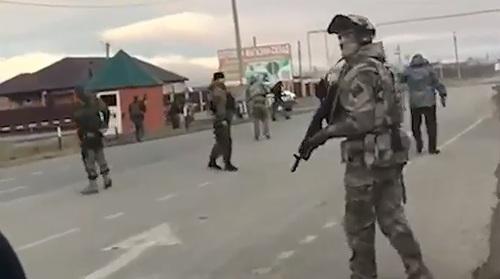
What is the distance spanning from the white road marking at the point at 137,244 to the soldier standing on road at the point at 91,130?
15.6ft

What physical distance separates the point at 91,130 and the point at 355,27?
33.1 ft

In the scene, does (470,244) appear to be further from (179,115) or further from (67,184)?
(179,115)

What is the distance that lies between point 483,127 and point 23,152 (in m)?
17.8

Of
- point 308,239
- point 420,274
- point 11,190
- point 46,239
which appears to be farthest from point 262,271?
point 11,190

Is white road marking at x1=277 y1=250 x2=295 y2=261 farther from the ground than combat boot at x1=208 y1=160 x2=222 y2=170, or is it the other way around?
white road marking at x1=277 y1=250 x2=295 y2=261

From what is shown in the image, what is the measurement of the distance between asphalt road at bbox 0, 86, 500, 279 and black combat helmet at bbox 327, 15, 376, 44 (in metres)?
2.10

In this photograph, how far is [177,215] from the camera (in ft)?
40.8

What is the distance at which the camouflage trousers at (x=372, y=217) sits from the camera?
6570mm

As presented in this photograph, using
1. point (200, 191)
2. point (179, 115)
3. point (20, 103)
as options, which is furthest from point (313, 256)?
point (20, 103)

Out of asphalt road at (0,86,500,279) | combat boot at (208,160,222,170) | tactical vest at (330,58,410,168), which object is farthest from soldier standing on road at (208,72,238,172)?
tactical vest at (330,58,410,168)

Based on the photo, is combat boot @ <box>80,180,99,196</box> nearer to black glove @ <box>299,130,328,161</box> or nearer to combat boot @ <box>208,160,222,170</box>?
combat boot @ <box>208,160,222,170</box>

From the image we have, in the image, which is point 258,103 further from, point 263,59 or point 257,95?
point 263,59

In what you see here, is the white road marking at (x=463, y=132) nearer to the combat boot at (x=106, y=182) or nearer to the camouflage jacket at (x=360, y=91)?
the combat boot at (x=106, y=182)

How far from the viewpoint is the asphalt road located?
28.6 ft
